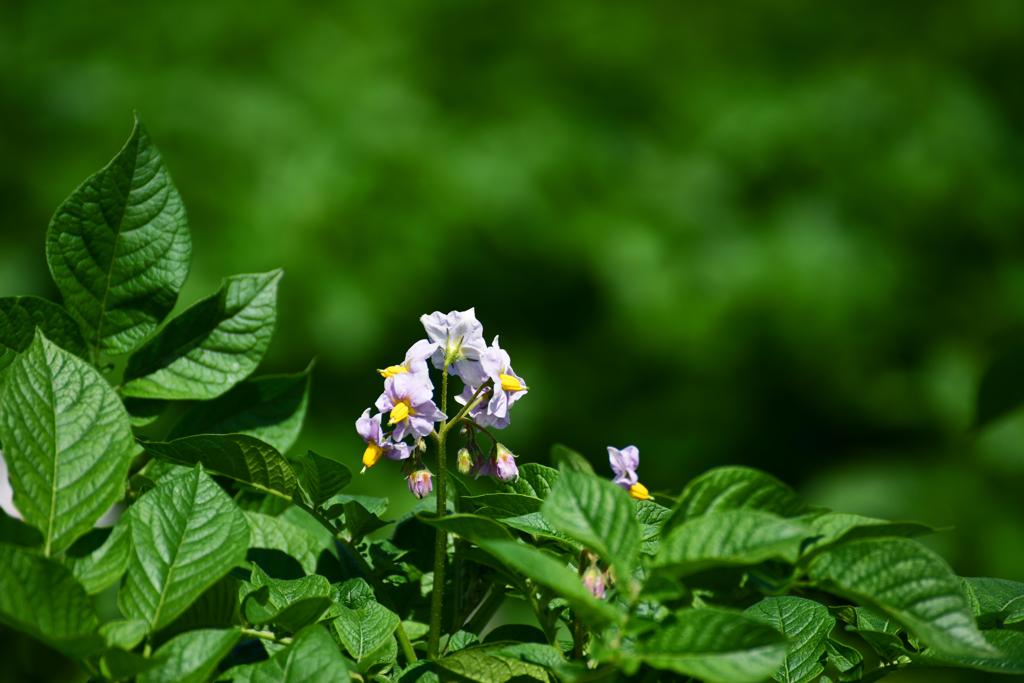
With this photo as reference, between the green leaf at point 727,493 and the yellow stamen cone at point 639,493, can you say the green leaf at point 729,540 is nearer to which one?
the green leaf at point 727,493

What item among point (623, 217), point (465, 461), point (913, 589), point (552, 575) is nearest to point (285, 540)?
point (465, 461)

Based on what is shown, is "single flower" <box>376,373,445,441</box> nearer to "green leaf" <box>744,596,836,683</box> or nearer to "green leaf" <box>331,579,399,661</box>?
"green leaf" <box>331,579,399,661</box>

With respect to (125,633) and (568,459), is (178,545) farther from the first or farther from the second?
(568,459)

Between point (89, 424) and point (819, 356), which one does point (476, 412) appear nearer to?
point (89, 424)

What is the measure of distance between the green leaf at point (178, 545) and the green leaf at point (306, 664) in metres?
0.06

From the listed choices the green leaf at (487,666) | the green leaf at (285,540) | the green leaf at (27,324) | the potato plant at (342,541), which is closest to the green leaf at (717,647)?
the potato plant at (342,541)

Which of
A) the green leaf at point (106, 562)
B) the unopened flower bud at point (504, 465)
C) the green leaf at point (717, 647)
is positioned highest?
the unopened flower bud at point (504, 465)

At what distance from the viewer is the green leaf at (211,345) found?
89 centimetres

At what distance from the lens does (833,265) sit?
3000 mm

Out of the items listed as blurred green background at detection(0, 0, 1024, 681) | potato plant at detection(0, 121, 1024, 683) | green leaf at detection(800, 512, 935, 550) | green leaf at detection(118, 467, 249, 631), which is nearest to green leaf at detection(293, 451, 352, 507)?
potato plant at detection(0, 121, 1024, 683)

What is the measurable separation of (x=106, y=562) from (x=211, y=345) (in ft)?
1.06

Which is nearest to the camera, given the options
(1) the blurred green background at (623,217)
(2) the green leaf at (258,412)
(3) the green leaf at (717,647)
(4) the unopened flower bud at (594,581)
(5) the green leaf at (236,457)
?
(3) the green leaf at (717,647)

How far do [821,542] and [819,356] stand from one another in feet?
8.48

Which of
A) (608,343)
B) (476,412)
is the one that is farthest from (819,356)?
(476,412)
